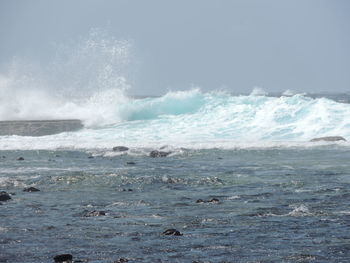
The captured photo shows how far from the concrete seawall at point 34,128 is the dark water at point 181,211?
24.1 meters

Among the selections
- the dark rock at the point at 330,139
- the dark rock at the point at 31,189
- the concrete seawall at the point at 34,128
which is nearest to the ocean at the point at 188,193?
the dark rock at the point at 31,189

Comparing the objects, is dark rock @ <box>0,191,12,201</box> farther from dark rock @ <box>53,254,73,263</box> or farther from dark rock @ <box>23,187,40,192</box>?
dark rock @ <box>53,254,73,263</box>

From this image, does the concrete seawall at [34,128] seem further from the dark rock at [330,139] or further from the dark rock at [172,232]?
the dark rock at [172,232]

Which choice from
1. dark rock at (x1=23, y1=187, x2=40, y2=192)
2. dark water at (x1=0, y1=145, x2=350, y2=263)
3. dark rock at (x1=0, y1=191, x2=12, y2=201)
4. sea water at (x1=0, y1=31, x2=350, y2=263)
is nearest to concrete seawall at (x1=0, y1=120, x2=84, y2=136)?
sea water at (x1=0, y1=31, x2=350, y2=263)

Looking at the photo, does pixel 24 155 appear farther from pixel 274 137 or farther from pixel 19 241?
pixel 19 241

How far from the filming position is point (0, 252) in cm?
1589

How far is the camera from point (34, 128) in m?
60.8

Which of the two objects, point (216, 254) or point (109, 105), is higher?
point (109, 105)

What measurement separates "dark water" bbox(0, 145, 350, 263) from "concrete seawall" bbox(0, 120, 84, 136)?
79.2 feet

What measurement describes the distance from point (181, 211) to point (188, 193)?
3.89 meters

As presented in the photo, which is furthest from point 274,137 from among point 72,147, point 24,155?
point 24,155

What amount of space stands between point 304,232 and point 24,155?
29414mm

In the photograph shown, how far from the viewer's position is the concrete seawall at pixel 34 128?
198 ft

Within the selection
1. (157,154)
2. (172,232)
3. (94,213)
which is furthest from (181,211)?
(157,154)
